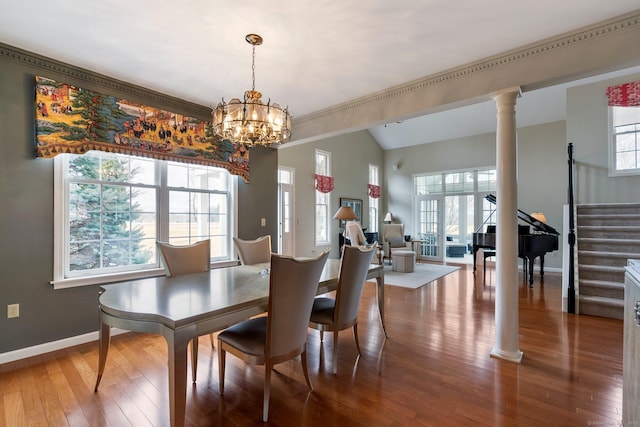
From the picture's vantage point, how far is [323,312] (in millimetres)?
2527

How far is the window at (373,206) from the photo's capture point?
9.43 m

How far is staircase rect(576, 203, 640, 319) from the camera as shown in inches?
148

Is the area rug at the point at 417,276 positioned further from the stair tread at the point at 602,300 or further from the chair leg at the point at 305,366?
the chair leg at the point at 305,366

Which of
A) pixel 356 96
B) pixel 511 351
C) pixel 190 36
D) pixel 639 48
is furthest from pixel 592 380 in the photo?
pixel 190 36

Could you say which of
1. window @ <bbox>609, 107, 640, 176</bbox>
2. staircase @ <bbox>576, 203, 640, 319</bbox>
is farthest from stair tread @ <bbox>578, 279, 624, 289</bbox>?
window @ <bbox>609, 107, 640, 176</bbox>

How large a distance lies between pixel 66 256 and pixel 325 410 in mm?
2823

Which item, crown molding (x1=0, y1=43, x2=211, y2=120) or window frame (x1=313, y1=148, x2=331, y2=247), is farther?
window frame (x1=313, y1=148, x2=331, y2=247)

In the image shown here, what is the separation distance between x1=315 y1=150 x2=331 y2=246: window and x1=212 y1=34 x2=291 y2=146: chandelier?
5.04 metres

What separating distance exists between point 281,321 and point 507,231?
2131 millimetres

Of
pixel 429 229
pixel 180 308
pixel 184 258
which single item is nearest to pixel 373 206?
pixel 429 229

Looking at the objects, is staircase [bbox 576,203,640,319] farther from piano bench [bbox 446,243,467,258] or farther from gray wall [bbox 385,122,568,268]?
piano bench [bbox 446,243,467,258]

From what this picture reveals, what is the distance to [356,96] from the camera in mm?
3570

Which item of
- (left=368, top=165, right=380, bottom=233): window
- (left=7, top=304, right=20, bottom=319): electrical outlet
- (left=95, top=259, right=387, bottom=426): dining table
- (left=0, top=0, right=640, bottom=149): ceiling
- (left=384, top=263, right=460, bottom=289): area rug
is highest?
(left=0, top=0, right=640, bottom=149): ceiling

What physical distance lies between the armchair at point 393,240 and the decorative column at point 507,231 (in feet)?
15.4
